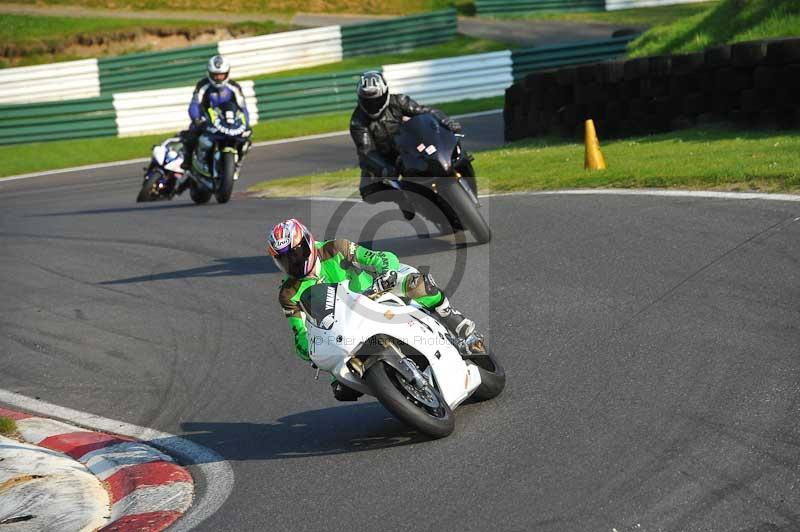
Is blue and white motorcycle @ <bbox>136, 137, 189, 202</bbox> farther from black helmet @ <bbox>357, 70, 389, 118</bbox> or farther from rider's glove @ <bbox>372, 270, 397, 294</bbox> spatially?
rider's glove @ <bbox>372, 270, 397, 294</bbox>

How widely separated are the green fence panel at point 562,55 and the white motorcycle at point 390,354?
2315 centimetres

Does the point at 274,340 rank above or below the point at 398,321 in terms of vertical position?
below

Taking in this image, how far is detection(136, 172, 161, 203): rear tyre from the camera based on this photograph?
1669 cm

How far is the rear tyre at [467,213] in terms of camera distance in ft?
32.3

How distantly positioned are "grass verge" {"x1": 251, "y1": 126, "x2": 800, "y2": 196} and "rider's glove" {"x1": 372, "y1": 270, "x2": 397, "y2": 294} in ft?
→ 18.1

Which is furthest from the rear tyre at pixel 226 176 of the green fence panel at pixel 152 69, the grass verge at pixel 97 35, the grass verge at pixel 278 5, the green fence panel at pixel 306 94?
the grass verge at pixel 278 5

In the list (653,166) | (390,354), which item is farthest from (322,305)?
(653,166)

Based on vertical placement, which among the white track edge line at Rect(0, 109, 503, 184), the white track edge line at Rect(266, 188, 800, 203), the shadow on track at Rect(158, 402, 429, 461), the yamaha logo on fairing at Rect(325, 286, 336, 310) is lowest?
the white track edge line at Rect(0, 109, 503, 184)

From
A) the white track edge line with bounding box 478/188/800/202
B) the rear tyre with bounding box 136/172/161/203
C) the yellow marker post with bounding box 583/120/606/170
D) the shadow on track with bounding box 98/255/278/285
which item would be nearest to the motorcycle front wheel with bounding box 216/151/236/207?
the rear tyre with bounding box 136/172/161/203

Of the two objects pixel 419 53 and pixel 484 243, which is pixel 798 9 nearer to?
pixel 484 243

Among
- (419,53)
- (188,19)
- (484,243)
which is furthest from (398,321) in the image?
(188,19)

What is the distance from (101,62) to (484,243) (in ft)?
70.8

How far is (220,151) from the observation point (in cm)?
1591

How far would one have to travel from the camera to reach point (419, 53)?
32844 mm
